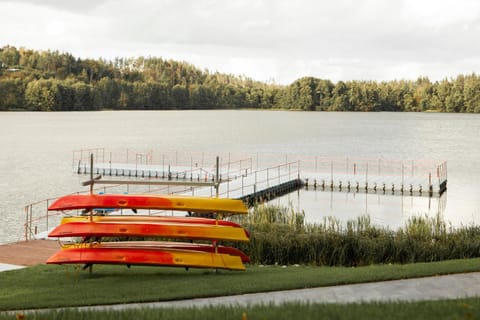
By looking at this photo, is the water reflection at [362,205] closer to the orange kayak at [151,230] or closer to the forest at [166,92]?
the orange kayak at [151,230]

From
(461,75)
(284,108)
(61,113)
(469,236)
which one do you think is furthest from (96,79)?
(469,236)

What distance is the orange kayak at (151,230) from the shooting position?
31.4ft

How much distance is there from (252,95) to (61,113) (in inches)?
2274

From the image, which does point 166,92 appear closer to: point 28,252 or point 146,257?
point 28,252

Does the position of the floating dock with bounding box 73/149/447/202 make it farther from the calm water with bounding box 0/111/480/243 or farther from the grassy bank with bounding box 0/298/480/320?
the grassy bank with bounding box 0/298/480/320

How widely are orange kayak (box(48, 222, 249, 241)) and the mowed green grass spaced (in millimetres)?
644

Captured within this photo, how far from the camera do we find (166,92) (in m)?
191

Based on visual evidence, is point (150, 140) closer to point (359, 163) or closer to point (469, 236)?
point (359, 163)

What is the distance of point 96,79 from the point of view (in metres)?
191

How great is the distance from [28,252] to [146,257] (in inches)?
242

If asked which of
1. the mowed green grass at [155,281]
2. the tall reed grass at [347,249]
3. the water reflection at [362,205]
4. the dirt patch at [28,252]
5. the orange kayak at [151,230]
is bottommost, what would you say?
the water reflection at [362,205]

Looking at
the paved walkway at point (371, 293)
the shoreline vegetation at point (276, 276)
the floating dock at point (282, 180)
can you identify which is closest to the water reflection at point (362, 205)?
the floating dock at point (282, 180)

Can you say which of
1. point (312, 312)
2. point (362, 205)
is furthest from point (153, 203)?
point (362, 205)

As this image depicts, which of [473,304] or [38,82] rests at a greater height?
[38,82]
